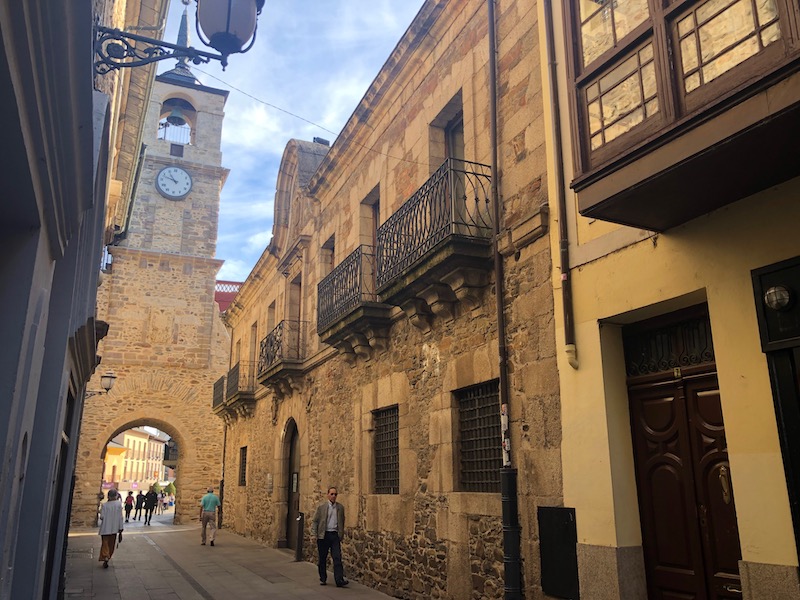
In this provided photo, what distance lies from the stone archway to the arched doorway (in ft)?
39.1

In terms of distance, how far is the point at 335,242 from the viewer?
12.3 meters

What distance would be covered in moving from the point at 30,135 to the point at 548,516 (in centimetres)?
486

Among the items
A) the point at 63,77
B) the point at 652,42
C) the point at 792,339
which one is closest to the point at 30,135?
the point at 63,77

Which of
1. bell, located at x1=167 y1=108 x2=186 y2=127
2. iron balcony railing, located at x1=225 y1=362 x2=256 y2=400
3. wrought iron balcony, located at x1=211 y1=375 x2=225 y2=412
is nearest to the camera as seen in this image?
iron balcony railing, located at x1=225 y1=362 x2=256 y2=400

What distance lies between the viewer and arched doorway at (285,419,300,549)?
47.4ft

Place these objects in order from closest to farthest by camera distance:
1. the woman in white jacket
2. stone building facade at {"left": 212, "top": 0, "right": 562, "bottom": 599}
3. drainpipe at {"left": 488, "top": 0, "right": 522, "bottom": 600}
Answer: drainpipe at {"left": 488, "top": 0, "right": 522, "bottom": 600} < stone building facade at {"left": 212, "top": 0, "right": 562, "bottom": 599} < the woman in white jacket

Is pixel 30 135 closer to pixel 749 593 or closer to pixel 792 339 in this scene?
pixel 792 339

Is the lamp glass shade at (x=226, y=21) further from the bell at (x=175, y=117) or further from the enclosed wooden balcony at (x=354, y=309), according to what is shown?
the bell at (x=175, y=117)

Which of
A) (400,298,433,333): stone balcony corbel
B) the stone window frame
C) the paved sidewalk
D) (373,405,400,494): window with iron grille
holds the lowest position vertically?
the paved sidewalk

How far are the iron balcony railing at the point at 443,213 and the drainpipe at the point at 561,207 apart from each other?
1.15m

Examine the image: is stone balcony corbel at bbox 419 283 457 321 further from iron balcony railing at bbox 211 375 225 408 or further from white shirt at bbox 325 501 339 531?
iron balcony railing at bbox 211 375 225 408

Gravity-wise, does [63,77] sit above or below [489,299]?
below

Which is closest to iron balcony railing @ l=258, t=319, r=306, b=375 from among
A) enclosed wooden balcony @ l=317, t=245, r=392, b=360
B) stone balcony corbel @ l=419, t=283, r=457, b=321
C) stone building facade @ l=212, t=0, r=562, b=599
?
stone building facade @ l=212, t=0, r=562, b=599

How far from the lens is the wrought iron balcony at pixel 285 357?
13.6 meters
